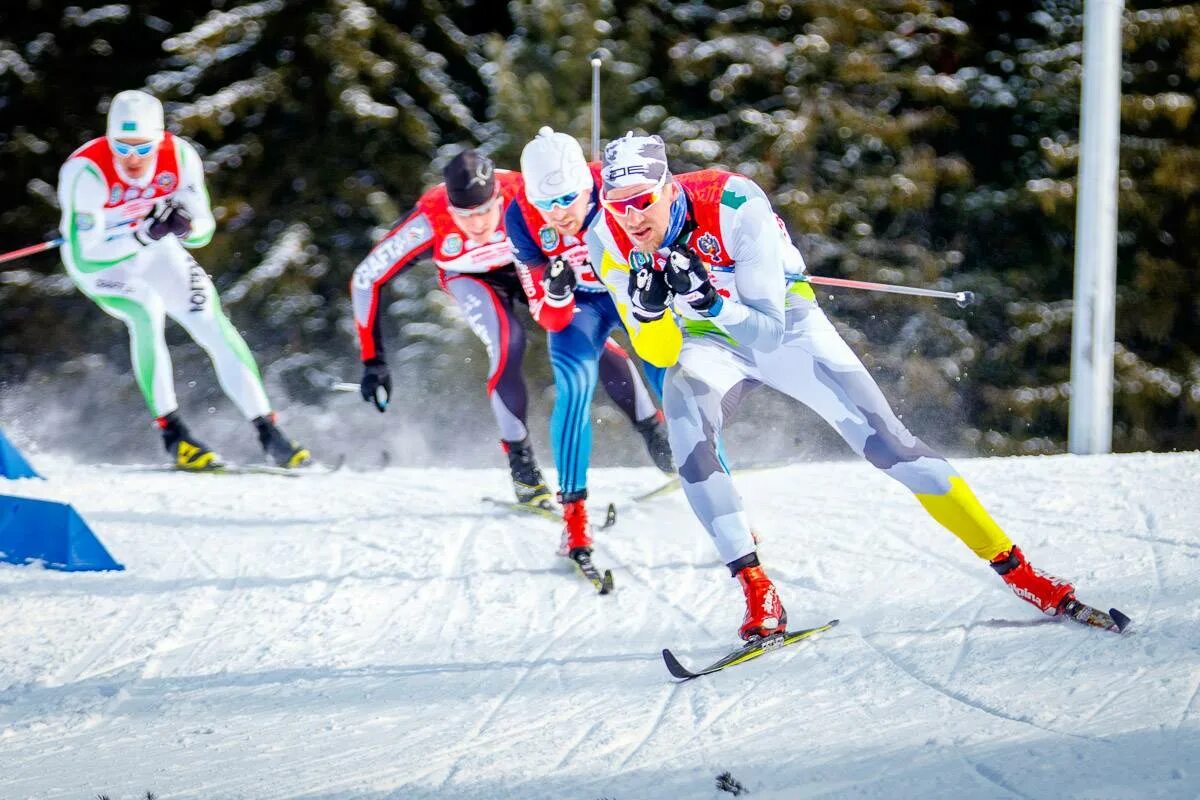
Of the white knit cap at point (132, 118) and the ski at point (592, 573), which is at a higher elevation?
the white knit cap at point (132, 118)

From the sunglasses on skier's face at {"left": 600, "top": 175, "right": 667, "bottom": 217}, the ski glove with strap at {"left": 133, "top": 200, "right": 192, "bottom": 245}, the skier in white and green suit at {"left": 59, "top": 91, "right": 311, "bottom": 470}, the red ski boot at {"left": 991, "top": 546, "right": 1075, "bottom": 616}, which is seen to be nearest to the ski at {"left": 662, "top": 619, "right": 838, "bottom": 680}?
the red ski boot at {"left": 991, "top": 546, "right": 1075, "bottom": 616}

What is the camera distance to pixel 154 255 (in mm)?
7258

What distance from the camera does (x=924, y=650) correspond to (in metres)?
3.90

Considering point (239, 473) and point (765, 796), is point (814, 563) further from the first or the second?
point (239, 473)

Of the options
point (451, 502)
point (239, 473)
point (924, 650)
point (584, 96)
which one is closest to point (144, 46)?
point (584, 96)

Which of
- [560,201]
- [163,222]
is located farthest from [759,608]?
[163,222]

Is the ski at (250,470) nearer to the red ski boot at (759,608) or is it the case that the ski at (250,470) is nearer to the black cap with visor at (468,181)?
the black cap with visor at (468,181)

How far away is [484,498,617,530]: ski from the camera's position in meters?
5.71

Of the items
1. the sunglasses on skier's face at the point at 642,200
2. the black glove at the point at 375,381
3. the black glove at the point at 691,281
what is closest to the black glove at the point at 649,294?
the black glove at the point at 691,281

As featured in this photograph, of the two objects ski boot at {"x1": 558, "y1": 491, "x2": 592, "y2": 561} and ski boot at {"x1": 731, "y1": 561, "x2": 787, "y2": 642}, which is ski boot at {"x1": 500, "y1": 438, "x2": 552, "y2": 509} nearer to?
ski boot at {"x1": 558, "y1": 491, "x2": 592, "y2": 561}

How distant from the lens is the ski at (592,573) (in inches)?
188

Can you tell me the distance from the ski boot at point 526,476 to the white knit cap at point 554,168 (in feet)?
4.64

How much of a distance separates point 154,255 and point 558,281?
3240mm

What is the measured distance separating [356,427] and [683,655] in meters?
10.1
